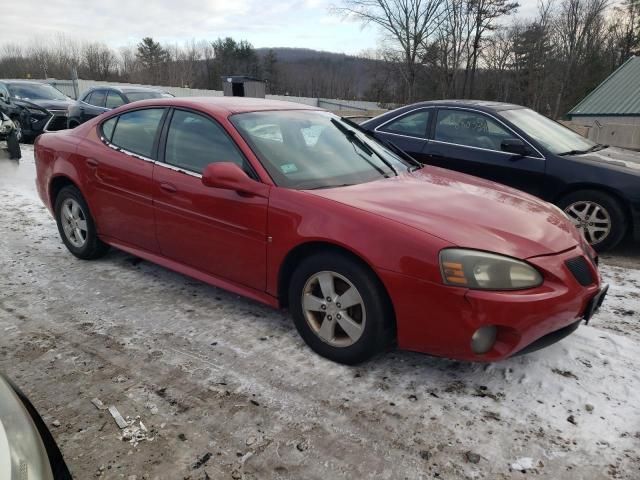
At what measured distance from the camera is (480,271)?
7.98ft

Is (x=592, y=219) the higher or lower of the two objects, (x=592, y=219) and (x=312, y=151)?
the lower

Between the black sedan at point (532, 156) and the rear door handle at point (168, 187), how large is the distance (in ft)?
11.5

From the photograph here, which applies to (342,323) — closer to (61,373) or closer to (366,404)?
(366,404)

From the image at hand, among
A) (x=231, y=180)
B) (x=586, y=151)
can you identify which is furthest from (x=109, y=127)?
(x=586, y=151)

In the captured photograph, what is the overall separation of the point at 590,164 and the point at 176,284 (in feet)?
14.3

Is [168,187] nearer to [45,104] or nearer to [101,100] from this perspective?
[101,100]

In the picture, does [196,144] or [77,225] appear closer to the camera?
[196,144]

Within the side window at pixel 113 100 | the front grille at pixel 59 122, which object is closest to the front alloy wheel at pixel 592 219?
the side window at pixel 113 100

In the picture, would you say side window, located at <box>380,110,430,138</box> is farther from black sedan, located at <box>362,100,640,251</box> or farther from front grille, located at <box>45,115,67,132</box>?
front grille, located at <box>45,115,67,132</box>

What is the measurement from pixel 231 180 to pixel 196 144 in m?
0.66

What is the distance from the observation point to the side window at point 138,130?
3.80m

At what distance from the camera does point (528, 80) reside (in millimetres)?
43469

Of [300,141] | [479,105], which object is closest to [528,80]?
[479,105]

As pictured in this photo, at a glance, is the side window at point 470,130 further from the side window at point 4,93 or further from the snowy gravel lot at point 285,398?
the side window at point 4,93
